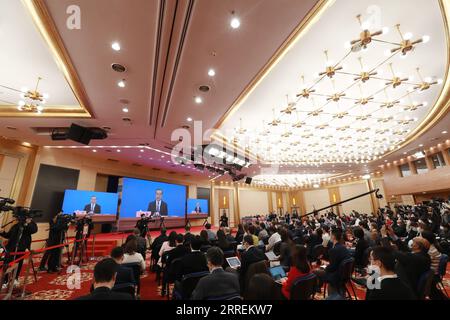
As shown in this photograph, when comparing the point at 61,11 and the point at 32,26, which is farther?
the point at 32,26

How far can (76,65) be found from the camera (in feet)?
13.4

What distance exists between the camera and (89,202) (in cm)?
1007

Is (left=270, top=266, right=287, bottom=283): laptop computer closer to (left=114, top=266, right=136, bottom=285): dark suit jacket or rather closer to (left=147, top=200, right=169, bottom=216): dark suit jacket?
(left=114, top=266, right=136, bottom=285): dark suit jacket

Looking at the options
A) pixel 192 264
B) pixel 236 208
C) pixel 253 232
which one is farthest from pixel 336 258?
pixel 236 208

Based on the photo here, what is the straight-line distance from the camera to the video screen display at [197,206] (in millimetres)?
15778

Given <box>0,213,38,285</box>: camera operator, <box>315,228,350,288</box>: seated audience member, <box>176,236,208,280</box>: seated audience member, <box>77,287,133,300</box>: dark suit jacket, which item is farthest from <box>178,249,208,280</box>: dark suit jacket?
<box>0,213,38,285</box>: camera operator

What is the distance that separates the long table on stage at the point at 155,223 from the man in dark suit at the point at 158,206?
444 mm

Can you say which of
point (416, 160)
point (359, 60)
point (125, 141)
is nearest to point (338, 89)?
point (359, 60)

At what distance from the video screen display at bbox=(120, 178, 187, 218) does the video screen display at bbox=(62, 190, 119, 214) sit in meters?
0.65

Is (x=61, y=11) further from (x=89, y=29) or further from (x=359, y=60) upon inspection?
(x=359, y=60)

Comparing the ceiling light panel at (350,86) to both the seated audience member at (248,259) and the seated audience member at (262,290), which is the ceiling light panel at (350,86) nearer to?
the seated audience member at (248,259)

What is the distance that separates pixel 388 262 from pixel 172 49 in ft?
14.0

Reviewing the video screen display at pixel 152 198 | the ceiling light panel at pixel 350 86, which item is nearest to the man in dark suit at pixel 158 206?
the video screen display at pixel 152 198

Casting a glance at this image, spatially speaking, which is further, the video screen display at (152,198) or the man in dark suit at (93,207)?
the video screen display at (152,198)
